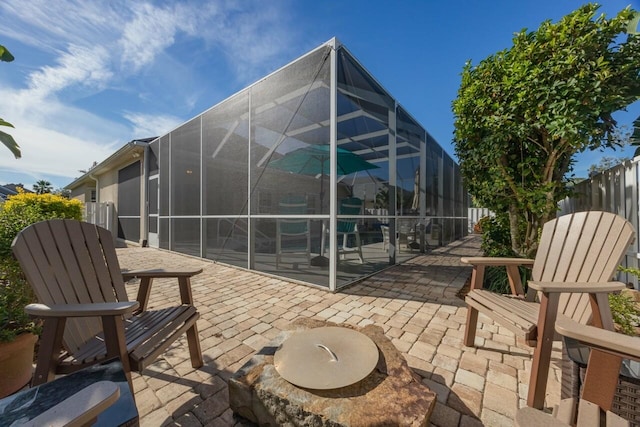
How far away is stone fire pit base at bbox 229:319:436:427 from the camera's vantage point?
991 mm

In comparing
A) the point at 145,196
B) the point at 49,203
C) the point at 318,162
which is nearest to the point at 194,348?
the point at 318,162

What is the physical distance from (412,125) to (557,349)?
17.2 feet

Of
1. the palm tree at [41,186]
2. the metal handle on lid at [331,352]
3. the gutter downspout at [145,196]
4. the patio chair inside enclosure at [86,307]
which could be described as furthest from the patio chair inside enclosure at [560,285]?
the palm tree at [41,186]

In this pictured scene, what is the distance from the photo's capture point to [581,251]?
5.83 ft

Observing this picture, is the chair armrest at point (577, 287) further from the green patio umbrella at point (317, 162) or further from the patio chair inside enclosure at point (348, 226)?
the green patio umbrella at point (317, 162)

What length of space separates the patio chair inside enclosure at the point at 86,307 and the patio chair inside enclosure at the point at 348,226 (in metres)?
2.40

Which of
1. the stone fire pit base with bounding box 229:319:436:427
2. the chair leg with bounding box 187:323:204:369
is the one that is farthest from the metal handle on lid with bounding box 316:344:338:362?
the chair leg with bounding box 187:323:204:369

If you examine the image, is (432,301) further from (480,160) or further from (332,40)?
(332,40)

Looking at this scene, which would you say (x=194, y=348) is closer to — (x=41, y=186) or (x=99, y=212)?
(x=99, y=212)

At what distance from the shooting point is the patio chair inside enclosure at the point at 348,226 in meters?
3.85

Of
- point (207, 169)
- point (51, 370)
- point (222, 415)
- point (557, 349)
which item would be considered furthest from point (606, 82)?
point (207, 169)

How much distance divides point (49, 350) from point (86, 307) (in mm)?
258

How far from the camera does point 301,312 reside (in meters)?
2.89

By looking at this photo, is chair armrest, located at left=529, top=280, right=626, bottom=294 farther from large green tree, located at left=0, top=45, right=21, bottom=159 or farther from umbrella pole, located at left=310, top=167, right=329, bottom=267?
large green tree, located at left=0, top=45, right=21, bottom=159
